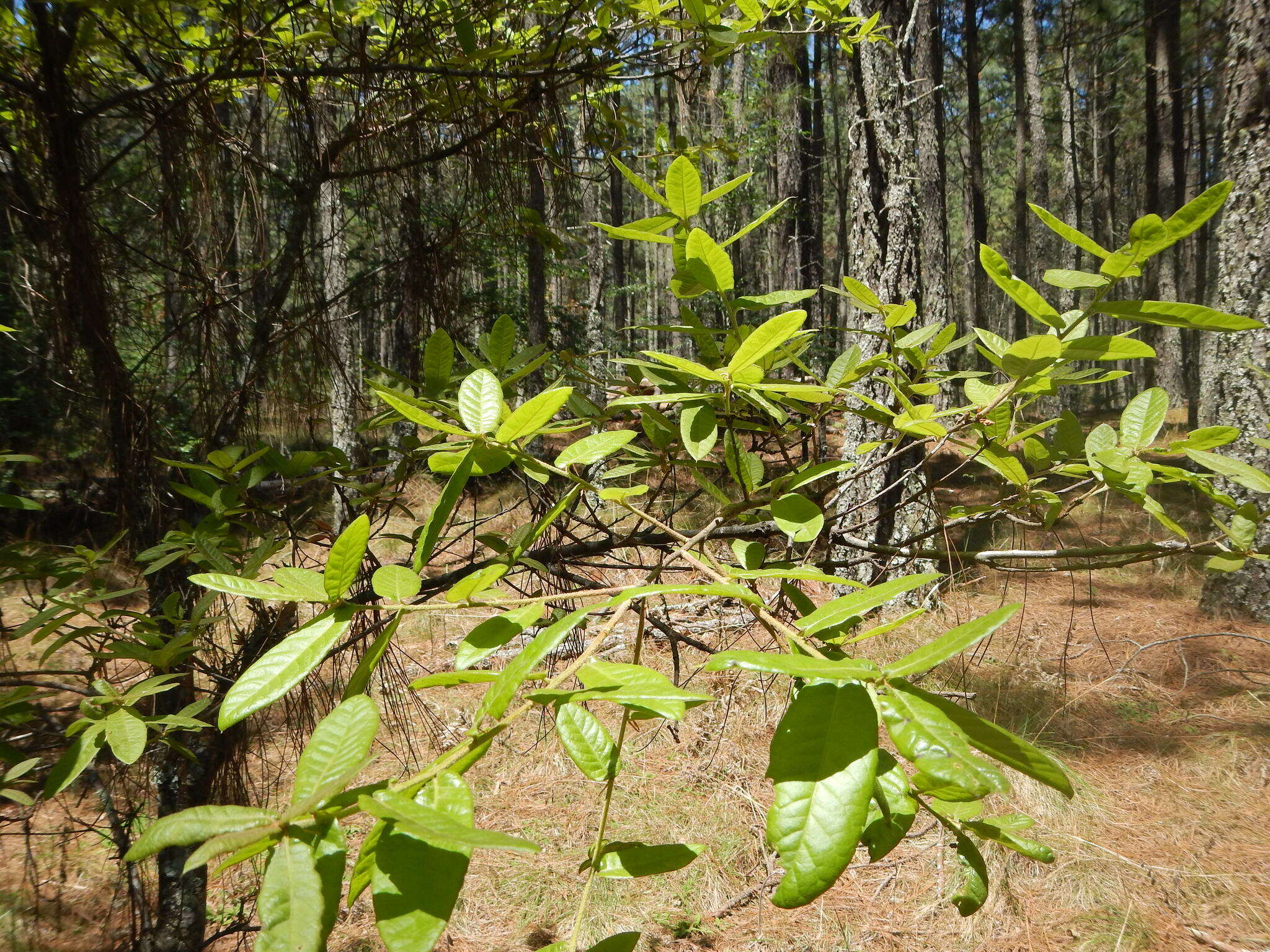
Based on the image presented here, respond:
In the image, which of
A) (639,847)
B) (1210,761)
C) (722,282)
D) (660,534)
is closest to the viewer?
(639,847)

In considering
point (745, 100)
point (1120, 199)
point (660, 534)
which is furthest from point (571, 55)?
point (1120, 199)

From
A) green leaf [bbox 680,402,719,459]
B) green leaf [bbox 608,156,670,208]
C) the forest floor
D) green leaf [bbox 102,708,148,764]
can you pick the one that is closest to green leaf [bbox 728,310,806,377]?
green leaf [bbox 680,402,719,459]

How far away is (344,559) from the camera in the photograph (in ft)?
1.58

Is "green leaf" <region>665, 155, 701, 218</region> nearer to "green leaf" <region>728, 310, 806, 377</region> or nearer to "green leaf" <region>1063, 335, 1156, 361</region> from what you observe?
"green leaf" <region>728, 310, 806, 377</region>

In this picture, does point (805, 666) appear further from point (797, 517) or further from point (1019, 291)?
point (1019, 291)

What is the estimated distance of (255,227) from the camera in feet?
4.68

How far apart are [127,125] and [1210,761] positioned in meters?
4.55

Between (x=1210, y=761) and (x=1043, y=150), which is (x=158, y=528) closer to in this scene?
(x=1210, y=761)

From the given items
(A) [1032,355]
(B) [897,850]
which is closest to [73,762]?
(A) [1032,355]

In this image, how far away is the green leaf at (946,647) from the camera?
0.33m

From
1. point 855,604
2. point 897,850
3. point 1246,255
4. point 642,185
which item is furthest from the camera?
point 1246,255

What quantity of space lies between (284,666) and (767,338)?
45cm

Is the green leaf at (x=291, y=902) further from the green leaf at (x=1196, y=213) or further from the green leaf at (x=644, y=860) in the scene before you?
the green leaf at (x=1196, y=213)

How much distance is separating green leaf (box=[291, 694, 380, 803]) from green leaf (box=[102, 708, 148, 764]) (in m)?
0.59
